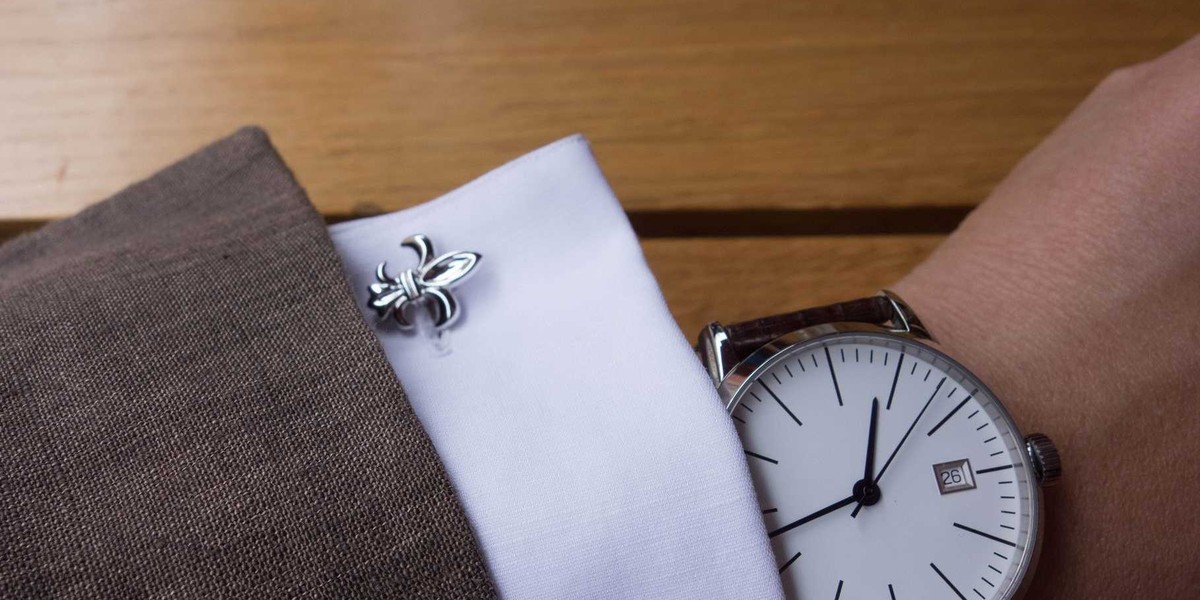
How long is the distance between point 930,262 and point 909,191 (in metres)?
0.07

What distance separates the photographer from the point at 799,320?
0.59 m

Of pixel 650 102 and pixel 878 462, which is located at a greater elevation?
pixel 650 102

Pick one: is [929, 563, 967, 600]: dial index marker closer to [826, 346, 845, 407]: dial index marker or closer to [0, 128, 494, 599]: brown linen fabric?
[826, 346, 845, 407]: dial index marker

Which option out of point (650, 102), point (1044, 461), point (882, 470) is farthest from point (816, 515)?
point (650, 102)

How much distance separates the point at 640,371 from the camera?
19.3 inches

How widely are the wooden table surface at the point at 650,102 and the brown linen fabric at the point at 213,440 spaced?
35cm

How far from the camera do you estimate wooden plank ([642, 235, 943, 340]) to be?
0.80m

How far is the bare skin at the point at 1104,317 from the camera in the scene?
64 centimetres

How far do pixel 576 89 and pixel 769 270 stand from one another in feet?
0.80

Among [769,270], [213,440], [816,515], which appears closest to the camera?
[213,440]

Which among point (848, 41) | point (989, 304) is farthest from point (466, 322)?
point (848, 41)

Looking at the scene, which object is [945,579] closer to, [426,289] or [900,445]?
[900,445]

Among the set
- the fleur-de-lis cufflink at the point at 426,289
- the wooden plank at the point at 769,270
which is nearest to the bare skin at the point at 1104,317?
the wooden plank at the point at 769,270

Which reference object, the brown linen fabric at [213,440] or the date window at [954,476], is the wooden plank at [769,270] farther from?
the brown linen fabric at [213,440]
